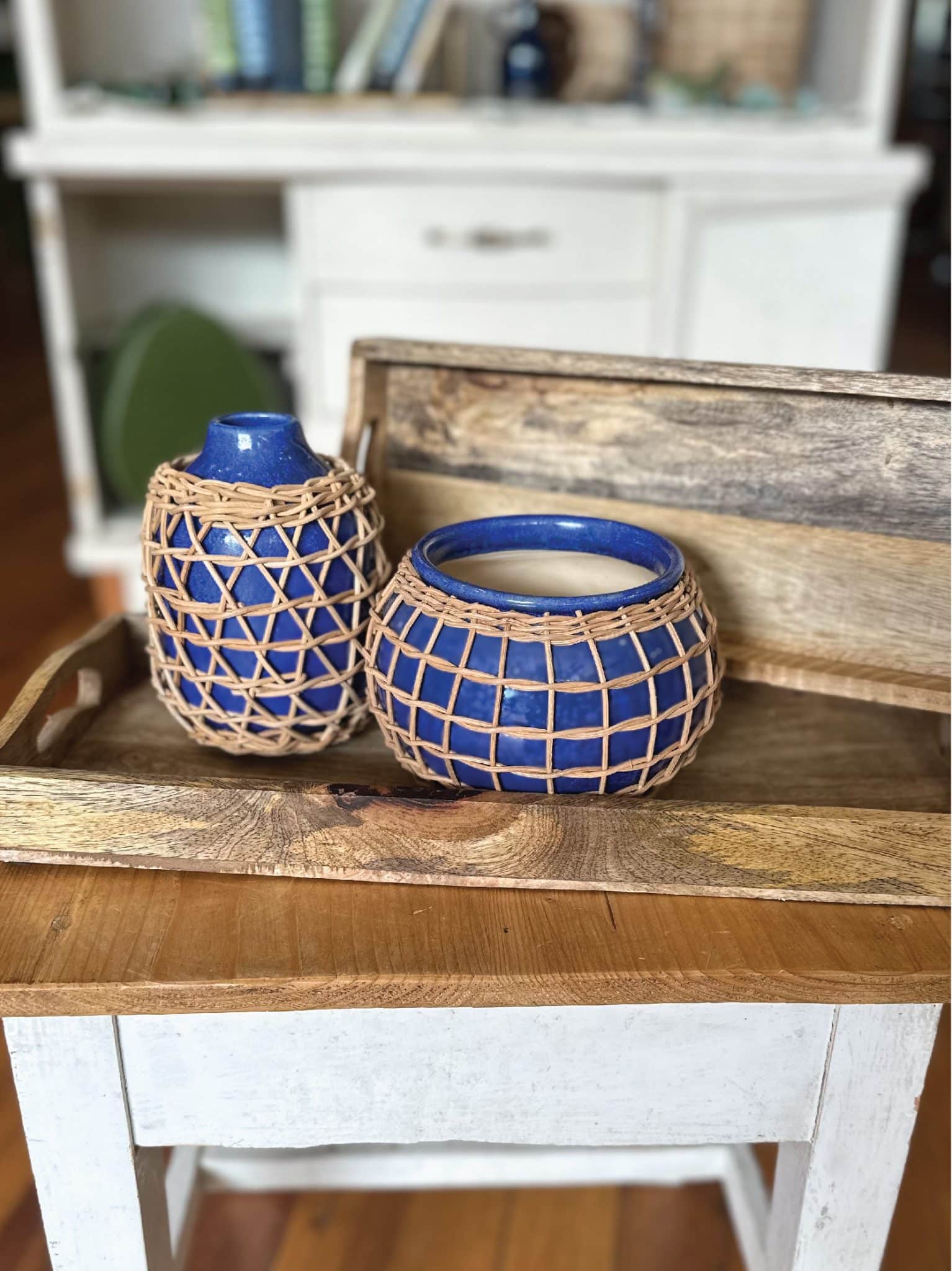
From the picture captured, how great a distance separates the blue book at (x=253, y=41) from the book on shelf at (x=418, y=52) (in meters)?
Result: 0.19

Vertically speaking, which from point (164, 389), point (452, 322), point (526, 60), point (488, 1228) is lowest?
point (488, 1228)

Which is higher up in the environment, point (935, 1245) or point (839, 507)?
point (839, 507)

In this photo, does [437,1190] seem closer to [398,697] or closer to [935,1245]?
[935,1245]

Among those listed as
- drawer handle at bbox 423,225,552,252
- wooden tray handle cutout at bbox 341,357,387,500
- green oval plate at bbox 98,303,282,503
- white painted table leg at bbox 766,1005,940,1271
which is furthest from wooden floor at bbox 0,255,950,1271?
drawer handle at bbox 423,225,552,252

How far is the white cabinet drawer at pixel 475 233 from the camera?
1.66 metres

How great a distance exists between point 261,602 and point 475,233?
4.07ft

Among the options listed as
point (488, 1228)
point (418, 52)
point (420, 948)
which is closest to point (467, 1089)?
point (420, 948)

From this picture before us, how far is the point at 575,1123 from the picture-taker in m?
0.55

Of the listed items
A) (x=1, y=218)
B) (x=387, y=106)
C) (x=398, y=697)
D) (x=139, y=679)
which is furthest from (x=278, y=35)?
(x=1, y=218)

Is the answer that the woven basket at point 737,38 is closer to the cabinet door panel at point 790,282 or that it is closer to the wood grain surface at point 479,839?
the cabinet door panel at point 790,282

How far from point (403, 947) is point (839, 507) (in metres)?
0.35

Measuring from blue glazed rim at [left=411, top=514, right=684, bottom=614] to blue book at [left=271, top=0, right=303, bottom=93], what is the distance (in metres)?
1.37

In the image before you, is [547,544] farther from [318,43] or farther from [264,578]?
[318,43]

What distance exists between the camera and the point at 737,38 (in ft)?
6.07
